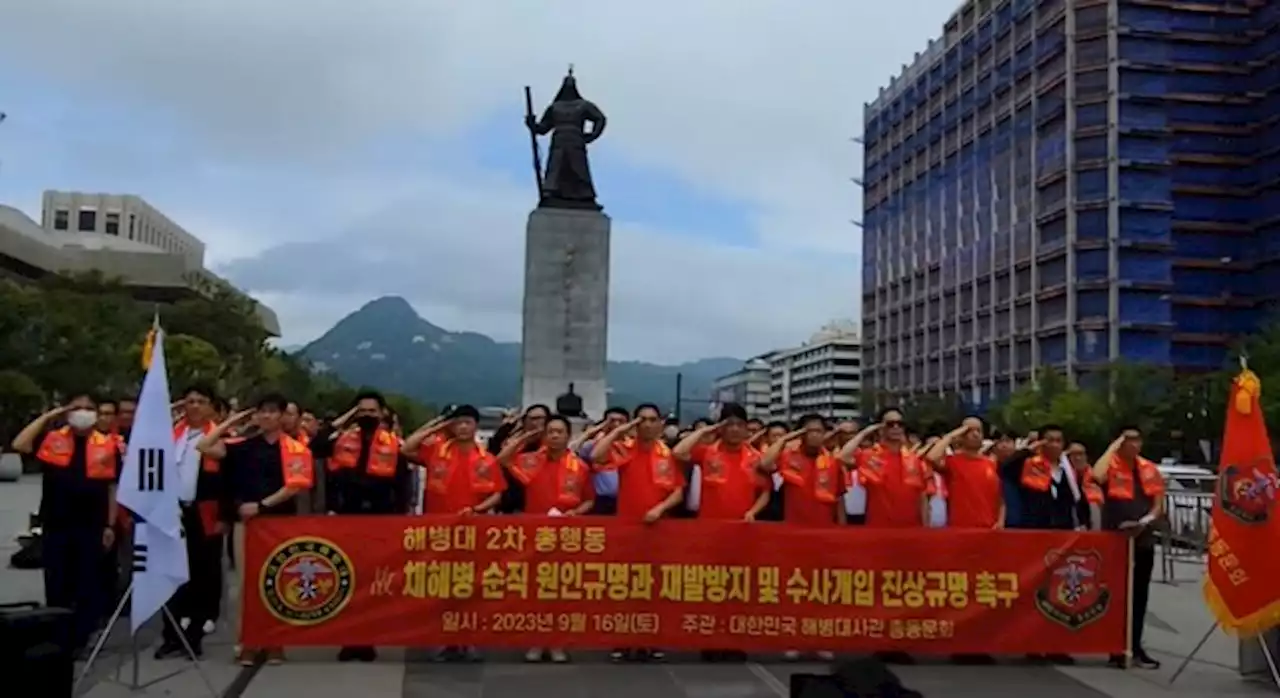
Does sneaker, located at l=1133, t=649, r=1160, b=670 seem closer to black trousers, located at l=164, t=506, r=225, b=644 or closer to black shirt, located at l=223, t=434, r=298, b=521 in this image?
black shirt, located at l=223, t=434, r=298, b=521

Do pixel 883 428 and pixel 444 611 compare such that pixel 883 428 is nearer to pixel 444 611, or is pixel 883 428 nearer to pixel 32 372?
pixel 444 611

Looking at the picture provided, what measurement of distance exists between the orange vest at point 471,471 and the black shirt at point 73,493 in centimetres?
199

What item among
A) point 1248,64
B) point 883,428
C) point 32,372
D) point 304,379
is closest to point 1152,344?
point 1248,64

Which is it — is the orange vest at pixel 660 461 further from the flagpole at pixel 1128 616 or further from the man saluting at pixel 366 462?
the flagpole at pixel 1128 616

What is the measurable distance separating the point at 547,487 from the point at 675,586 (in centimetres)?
111

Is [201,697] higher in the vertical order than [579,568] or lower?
lower

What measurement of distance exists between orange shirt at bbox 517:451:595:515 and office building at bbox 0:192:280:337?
2212 inches

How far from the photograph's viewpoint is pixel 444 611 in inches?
309

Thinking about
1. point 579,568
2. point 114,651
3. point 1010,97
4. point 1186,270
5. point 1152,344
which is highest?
point 1010,97

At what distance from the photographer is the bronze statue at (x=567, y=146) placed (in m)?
22.4

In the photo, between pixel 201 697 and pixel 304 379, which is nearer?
pixel 201 697

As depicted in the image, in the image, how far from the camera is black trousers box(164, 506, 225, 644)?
315 inches

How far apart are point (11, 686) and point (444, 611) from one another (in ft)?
9.87

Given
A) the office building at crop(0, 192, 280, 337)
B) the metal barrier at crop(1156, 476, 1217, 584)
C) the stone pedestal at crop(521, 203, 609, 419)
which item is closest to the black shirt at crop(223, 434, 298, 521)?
the metal barrier at crop(1156, 476, 1217, 584)
